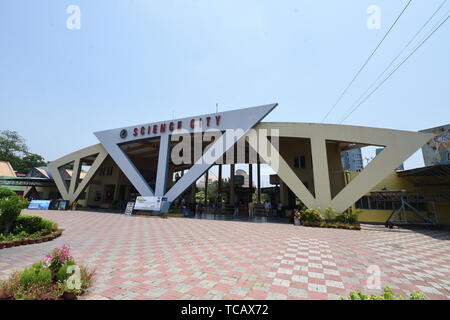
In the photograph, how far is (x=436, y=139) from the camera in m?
14.4

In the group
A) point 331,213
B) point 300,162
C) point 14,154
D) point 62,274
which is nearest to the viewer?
point 62,274

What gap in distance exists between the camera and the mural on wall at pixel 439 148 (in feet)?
45.5

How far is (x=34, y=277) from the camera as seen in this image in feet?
8.80

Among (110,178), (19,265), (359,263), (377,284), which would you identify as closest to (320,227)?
(359,263)

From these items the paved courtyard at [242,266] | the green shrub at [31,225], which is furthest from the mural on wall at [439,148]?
the green shrub at [31,225]

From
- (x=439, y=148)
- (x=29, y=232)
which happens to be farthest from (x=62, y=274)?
(x=439, y=148)

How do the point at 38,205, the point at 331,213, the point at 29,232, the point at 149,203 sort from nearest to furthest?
the point at 29,232 < the point at 331,213 < the point at 149,203 < the point at 38,205

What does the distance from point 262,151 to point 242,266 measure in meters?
10.2

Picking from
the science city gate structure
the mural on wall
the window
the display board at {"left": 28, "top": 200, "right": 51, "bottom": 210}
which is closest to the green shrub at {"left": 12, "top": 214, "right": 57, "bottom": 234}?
the science city gate structure

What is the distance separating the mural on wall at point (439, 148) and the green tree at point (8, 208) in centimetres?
2482

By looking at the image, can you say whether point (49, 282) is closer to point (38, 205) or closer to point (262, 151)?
point (262, 151)

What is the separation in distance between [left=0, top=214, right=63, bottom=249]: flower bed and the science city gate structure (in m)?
8.41

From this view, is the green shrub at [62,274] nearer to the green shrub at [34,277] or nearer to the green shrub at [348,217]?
the green shrub at [34,277]
